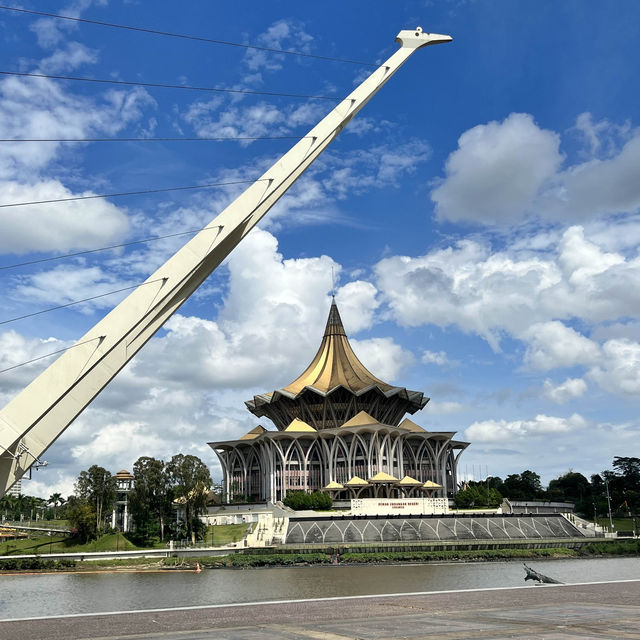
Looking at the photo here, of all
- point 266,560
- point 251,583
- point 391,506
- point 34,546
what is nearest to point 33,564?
point 34,546

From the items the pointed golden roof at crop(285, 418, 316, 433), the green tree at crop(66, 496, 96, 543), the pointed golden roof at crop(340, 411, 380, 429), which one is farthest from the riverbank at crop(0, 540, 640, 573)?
the pointed golden roof at crop(285, 418, 316, 433)

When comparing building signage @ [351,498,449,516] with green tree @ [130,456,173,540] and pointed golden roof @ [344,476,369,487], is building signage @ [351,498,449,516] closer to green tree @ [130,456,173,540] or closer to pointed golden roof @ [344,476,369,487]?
pointed golden roof @ [344,476,369,487]

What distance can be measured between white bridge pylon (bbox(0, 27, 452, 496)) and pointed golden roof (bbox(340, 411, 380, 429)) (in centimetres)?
7932

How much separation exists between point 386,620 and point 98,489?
62819mm

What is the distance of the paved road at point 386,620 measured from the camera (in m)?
13.5

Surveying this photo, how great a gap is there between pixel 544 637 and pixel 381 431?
8878cm

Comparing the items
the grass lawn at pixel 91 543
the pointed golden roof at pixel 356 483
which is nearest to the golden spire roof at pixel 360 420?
the pointed golden roof at pixel 356 483

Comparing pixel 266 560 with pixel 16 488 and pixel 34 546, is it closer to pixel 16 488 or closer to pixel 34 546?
pixel 34 546

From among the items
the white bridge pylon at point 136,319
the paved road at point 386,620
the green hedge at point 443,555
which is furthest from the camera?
the green hedge at point 443,555

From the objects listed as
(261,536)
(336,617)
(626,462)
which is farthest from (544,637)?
(626,462)

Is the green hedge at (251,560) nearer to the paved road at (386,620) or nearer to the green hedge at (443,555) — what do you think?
the green hedge at (443,555)

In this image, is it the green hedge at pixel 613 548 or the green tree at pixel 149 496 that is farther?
the green tree at pixel 149 496

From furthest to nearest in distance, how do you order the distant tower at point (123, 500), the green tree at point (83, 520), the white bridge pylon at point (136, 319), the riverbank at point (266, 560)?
1. the distant tower at point (123, 500)
2. the green tree at point (83, 520)
3. the riverbank at point (266, 560)
4. the white bridge pylon at point (136, 319)

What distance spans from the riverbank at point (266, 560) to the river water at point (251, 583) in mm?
2704
